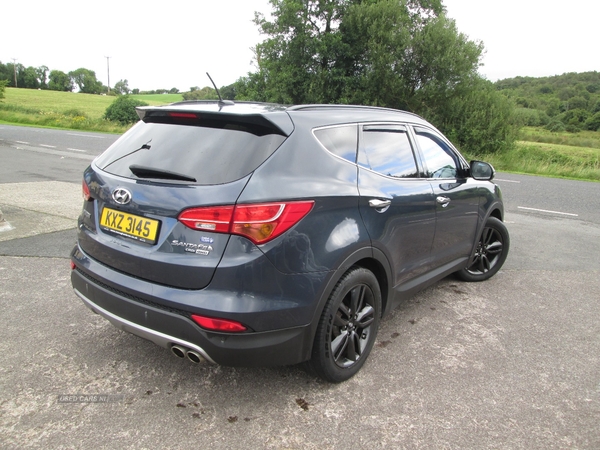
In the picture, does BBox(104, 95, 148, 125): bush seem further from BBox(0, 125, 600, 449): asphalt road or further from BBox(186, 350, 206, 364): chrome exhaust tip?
BBox(186, 350, 206, 364): chrome exhaust tip

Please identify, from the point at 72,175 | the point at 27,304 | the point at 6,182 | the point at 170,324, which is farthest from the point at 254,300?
the point at 72,175

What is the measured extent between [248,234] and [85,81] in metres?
130

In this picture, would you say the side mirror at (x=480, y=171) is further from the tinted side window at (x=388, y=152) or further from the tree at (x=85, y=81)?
the tree at (x=85, y=81)

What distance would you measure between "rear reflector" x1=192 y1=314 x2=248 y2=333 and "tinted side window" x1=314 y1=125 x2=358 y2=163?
1.13m

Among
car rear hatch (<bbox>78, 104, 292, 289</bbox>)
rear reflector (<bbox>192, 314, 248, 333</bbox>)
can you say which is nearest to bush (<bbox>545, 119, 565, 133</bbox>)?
car rear hatch (<bbox>78, 104, 292, 289</bbox>)

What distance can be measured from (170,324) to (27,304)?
2.05 metres

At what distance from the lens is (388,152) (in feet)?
10.7

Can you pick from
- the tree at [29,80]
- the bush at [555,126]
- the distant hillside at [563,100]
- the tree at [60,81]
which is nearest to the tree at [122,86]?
the tree at [60,81]

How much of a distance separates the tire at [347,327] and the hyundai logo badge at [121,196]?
122cm

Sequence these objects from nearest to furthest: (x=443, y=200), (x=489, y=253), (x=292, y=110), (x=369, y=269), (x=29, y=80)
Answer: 1. (x=292, y=110)
2. (x=369, y=269)
3. (x=443, y=200)
4. (x=489, y=253)
5. (x=29, y=80)

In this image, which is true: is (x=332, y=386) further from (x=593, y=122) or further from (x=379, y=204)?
(x=593, y=122)

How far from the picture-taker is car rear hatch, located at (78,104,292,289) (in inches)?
89.8

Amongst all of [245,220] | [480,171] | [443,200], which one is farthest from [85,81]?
[245,220]

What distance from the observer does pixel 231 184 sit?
2.28m
